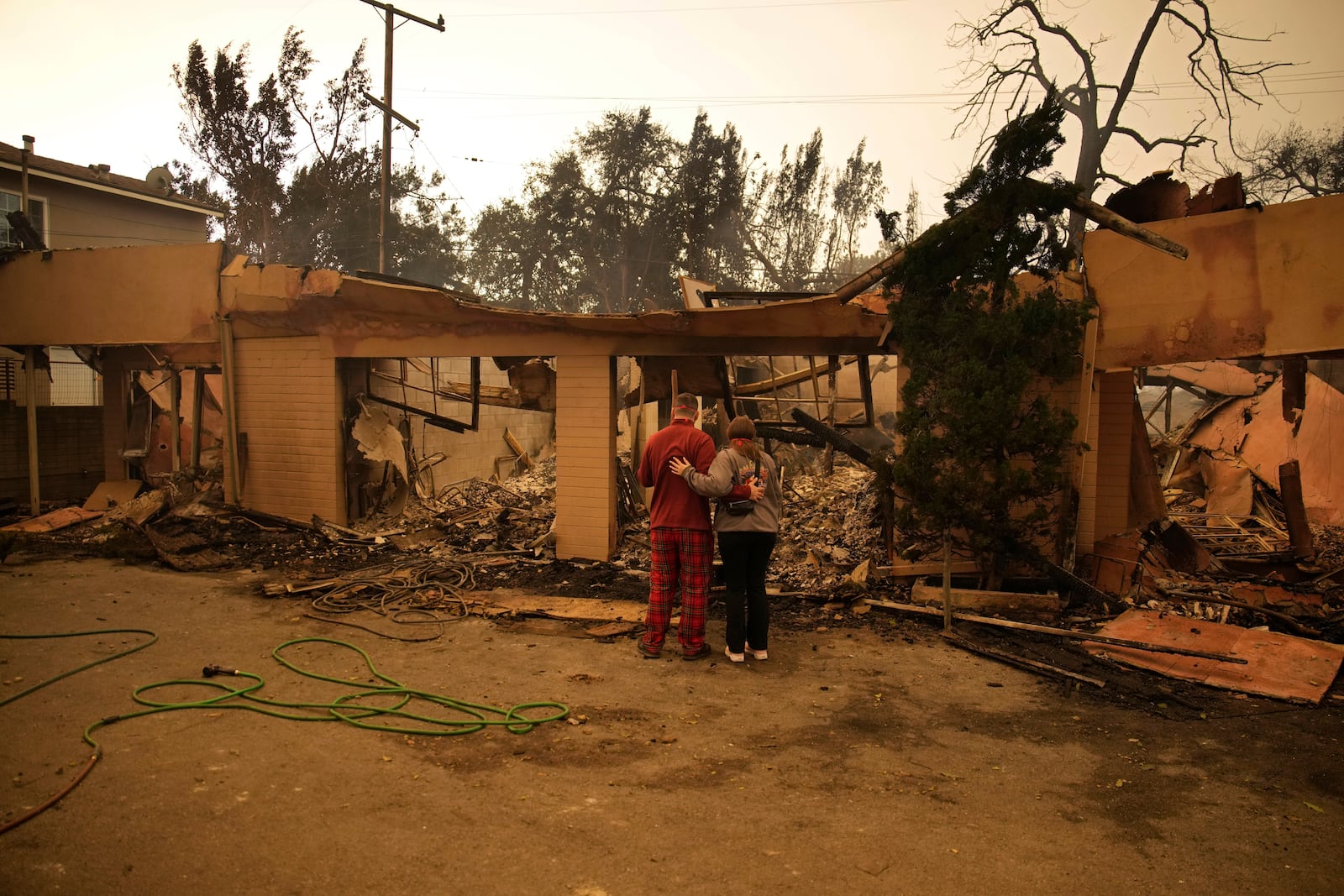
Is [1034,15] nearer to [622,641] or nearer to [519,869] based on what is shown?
[622,641]

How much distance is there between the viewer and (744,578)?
6242 millimetres

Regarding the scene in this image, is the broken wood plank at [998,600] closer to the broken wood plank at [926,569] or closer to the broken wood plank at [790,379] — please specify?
the broken wood plank at [926,569]

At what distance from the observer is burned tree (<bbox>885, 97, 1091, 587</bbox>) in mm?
6812

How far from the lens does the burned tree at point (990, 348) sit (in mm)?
6812

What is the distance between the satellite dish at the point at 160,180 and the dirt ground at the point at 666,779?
65.3 feet

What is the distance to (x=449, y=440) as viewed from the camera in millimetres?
14320

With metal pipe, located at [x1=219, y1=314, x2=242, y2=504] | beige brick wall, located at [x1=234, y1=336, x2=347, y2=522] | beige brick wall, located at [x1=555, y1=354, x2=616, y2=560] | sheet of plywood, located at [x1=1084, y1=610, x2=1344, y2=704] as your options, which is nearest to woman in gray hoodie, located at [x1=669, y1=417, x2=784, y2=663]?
sheet of plywood, located at [x1=1084, y1=610, x2=1344, y2=704]

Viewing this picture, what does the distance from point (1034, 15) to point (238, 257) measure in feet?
60.8

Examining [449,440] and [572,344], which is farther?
[449,440]

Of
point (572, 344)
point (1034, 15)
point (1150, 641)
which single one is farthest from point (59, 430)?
point (1034, 15)

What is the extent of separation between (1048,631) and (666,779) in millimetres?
4115

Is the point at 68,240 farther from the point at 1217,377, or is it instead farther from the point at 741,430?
the point at 1217,377

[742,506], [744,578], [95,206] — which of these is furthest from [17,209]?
[744,578]

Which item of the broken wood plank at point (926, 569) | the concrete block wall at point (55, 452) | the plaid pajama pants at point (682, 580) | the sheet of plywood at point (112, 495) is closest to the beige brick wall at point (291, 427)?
the sheet of plywood at point (112, 495)
